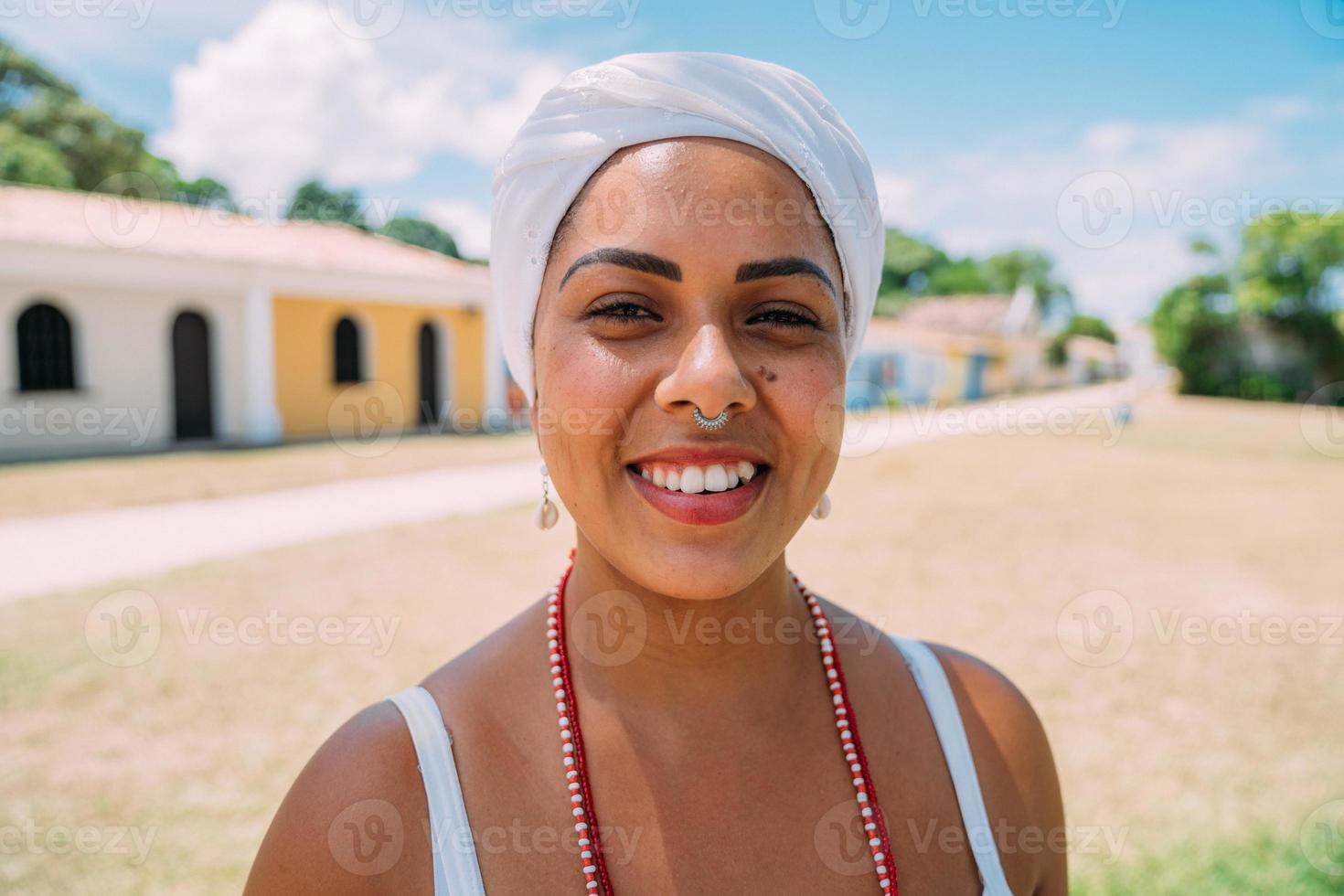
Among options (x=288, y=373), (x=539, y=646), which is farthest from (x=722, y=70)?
(x=288, y=373)

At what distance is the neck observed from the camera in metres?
1.47

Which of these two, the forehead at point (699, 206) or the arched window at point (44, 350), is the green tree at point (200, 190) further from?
the forehead at point (699, 206)

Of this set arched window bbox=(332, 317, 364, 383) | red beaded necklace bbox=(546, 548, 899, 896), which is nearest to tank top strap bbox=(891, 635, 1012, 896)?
red beaded necklace bbox=(546, 548, 899, 896)

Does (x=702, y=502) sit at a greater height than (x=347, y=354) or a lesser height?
lesser

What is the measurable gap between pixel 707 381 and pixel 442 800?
773 millimetres

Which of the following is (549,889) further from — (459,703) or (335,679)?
(335,679)

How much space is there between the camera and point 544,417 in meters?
1.41

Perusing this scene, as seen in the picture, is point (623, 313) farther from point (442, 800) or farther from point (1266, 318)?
point (1266, 318)

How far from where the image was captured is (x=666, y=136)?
1360mm

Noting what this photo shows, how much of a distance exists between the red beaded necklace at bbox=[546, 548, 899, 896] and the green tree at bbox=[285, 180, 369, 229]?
8.42 meters

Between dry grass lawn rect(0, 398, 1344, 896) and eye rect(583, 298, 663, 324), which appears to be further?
dry grass lawn rect(0, 398, 1344, 896)

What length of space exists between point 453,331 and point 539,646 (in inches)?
697

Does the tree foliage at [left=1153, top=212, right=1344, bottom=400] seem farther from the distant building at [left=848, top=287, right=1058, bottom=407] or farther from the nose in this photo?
the nose

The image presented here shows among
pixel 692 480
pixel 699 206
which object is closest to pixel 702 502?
pixel 692 480
